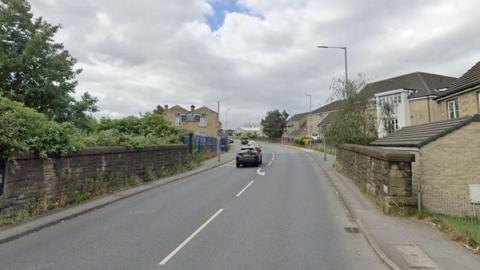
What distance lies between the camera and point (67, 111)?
24766 mm

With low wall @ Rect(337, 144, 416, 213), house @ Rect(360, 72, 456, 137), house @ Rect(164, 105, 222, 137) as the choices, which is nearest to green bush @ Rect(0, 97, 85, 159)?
low wall @ Rect(337, 144, 416, 213)

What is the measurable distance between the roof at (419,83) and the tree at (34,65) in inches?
1431

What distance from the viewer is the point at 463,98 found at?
20.8 meters

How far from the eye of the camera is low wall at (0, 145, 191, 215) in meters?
8.75

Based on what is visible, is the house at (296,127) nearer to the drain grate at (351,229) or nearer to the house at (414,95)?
the house at (414,95)

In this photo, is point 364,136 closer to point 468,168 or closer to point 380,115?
point 380,115

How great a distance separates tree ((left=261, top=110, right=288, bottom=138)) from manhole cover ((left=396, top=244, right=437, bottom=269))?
89.3 meters

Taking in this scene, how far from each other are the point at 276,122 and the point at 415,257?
90.5 meters

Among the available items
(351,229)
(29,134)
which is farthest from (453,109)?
(29,134)

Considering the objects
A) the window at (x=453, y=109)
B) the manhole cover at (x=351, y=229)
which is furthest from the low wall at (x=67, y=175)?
the window at (x=453, y=109)

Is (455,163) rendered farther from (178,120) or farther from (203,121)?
(178,120)

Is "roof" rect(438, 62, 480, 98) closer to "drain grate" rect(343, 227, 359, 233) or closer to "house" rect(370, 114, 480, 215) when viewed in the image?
"house" rect(370, 114, 480, 215)

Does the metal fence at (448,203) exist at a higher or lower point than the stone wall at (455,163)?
lower

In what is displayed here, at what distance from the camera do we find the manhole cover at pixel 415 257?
17.4 ft
